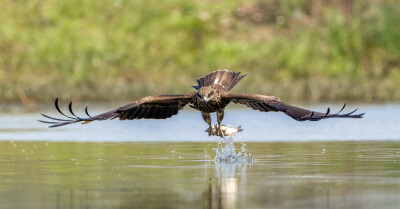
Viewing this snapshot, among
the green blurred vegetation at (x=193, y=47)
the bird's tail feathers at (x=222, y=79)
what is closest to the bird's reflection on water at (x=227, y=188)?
the bird's tail feathers at (x=222, y=79)

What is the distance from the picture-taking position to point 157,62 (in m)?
34.6

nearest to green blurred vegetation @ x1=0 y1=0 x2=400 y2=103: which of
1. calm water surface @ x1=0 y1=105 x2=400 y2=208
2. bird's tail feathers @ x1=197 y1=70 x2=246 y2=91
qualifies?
calm water surface @ x1=0 y1=105 x2=400 y2=208

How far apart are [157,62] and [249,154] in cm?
2065

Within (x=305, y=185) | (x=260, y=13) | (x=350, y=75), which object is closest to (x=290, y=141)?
(x=305, y=185)

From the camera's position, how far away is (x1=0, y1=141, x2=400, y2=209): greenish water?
9.20 meters

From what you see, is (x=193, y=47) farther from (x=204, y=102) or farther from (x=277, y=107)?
(x=277, y=107)

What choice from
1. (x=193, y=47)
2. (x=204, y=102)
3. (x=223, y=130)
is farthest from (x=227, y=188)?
(x=193, y=47)

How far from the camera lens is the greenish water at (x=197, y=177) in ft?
30.2

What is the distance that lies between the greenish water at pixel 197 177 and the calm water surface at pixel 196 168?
0.01m

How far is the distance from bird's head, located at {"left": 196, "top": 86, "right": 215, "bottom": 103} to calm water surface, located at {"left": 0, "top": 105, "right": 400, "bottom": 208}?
0.85 m

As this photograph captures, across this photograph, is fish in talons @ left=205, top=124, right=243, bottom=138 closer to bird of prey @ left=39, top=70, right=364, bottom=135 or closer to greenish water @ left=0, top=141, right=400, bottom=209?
bird of prey @ left=39, top=70, right=364, bottom=135

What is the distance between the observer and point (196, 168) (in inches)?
483

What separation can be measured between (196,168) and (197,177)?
3.56 ft

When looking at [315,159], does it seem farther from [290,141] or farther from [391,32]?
[391,32]
